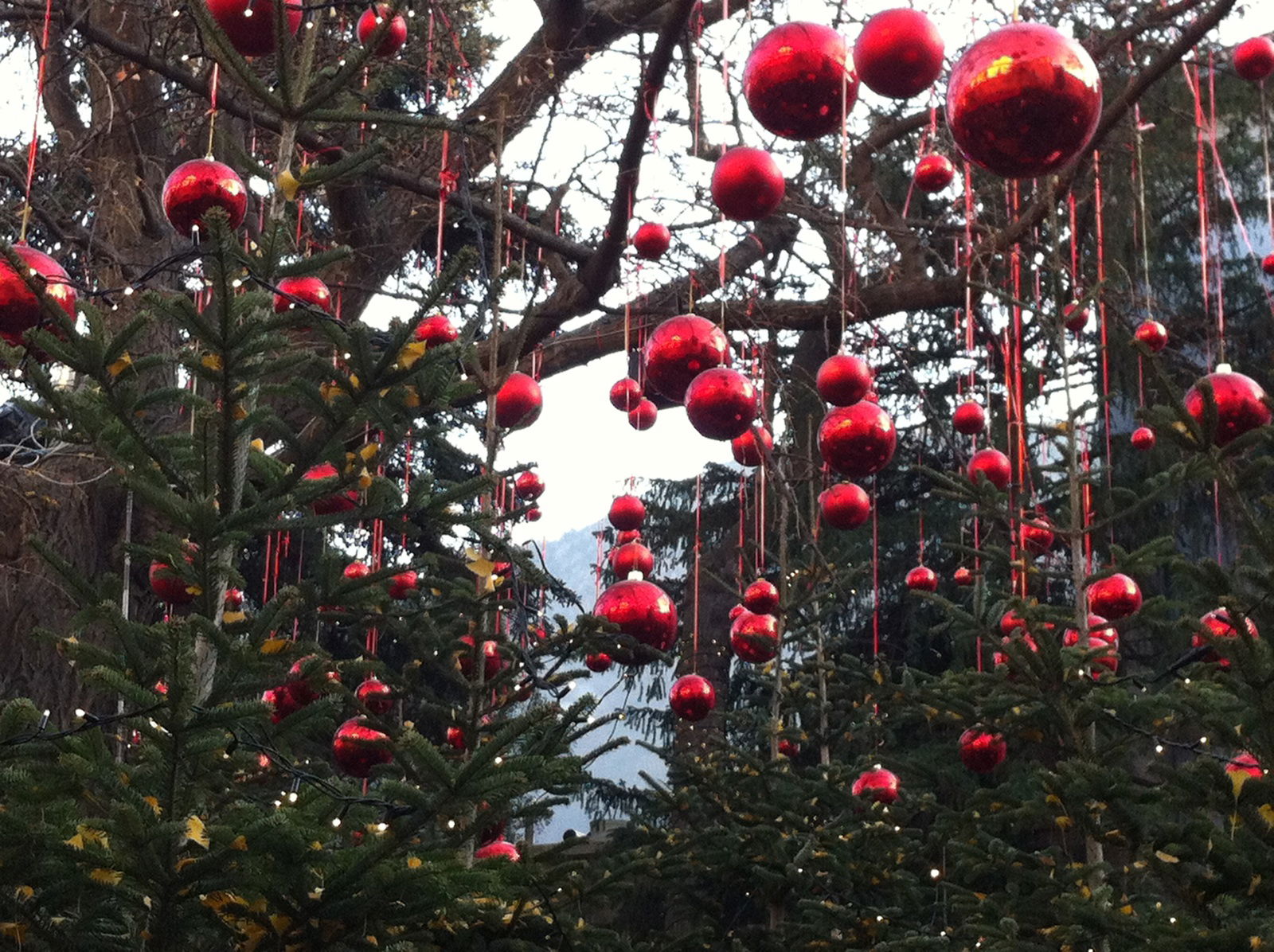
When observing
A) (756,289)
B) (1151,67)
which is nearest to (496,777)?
(1151,67)

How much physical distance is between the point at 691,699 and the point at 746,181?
3.10 metres

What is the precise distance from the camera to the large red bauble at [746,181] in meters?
3.62

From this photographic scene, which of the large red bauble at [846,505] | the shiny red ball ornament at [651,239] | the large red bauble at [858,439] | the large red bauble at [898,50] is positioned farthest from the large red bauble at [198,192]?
the large red bauble at [846,505]

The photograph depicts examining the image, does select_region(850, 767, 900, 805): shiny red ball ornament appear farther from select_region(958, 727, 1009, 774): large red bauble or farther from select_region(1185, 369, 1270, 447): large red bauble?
select_region(1185, 369, 1270, 447): large red bauble

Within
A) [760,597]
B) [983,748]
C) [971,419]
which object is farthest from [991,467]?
[760,597]

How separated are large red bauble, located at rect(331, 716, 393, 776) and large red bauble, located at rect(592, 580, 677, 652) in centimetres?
93

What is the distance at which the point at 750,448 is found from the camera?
630 centimetres

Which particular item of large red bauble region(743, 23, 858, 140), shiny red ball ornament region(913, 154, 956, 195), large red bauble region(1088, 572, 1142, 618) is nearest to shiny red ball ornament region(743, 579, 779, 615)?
large red bauble region(1088, 572, 1142, 618)

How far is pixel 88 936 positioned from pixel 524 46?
6472mm

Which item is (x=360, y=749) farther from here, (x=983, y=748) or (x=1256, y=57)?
(x=1256, y=57)

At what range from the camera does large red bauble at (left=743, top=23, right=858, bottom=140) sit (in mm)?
3178

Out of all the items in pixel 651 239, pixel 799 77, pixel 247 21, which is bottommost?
pixel 799 77

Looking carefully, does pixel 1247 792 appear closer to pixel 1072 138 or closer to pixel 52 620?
pixel 1072 138

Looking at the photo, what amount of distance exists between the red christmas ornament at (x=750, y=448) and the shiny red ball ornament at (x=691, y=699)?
1.06m
